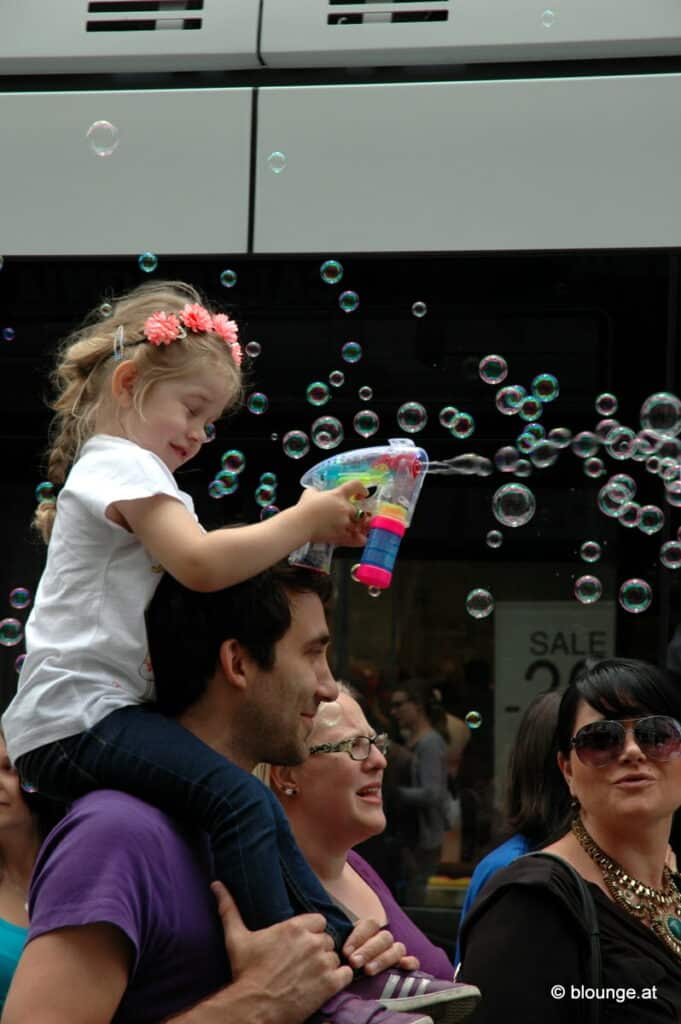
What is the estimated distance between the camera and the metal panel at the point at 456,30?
5953 mm

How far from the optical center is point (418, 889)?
20.0ft

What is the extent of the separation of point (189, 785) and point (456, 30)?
445 cm

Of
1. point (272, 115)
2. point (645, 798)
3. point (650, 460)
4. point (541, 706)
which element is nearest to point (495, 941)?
point (645, 798)

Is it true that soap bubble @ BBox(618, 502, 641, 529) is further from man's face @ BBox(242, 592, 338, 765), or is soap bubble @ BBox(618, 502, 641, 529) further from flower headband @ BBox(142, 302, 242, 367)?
man's face @ BBox(242, 592, 338, 765)

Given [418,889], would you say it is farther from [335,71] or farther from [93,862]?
[93,862]

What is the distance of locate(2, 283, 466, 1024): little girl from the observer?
7.33 feet

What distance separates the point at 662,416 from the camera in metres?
4.51

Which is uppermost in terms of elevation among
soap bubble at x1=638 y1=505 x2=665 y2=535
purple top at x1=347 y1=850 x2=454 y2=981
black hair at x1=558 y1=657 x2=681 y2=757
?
soap bubble at x1=638 y1=505 x2=665 y2=535

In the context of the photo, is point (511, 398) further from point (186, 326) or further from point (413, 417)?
point (186, 326)

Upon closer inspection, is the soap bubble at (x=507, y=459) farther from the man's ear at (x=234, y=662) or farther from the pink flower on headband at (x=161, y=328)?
the man's ear at (x=234, y=662)

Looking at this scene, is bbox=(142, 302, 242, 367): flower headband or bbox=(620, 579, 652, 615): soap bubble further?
bbox=(620, 579, 652, 615): soap bubble

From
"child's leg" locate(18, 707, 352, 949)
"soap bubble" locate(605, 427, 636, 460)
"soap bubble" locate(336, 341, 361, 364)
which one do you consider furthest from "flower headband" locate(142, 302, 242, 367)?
"soap bubble" locate(336, 341, 361, 364)

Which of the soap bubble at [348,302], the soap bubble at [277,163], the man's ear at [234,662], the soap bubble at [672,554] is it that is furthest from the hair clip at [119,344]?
the soap bubble at [277,163]

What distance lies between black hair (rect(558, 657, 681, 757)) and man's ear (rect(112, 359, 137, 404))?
123cm
